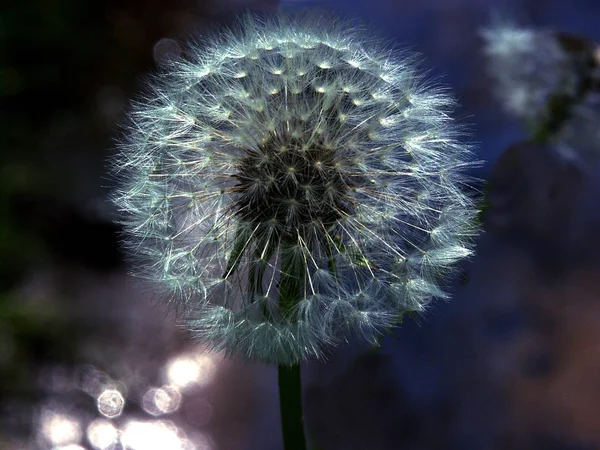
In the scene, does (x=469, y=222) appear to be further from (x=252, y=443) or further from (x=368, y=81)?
(x=252, y=443)

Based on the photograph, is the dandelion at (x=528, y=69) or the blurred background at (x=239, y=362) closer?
the blurred background at (x=239, y=362)

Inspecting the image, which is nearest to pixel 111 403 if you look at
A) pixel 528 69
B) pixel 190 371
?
pixel 190 371

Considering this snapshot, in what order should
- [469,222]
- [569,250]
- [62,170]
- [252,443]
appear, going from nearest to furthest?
[469,222] < [569,250] < [252,443] < [62,170]

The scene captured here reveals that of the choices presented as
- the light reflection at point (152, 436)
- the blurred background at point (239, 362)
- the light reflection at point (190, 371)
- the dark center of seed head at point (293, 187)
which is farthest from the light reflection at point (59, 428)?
the dark center of seed head at point (293, 187)

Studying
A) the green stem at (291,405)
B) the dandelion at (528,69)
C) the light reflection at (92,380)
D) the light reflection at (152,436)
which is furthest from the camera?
the light reflection at (92,380)

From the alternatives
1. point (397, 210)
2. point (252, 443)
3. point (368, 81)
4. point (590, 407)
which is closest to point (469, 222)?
point (397, 210)

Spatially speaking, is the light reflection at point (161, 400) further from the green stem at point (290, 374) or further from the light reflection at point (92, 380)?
the green stem at point (290, 374)
